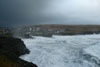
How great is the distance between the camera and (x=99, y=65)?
680 inches

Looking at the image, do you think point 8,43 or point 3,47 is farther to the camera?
point 8,43

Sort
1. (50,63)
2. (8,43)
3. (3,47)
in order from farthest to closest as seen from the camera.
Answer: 1. (8,43)
2. (3,47)
3. (50,63)

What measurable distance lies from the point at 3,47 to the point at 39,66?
713 centimetres

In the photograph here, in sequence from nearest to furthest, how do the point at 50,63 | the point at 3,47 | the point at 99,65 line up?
the point at 99,65 < the point at 50,63 < the point at 3,47

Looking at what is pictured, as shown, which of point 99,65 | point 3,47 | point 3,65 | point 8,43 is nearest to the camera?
point 3,65

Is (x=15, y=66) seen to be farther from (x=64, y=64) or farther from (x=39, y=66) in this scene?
(x=64, y=64)

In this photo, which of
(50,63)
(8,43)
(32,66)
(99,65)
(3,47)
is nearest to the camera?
(32,66)

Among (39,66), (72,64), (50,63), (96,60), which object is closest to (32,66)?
(39,66)

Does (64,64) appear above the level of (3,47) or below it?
below

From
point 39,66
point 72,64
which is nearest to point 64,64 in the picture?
point 72,64

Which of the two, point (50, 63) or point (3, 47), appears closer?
point (50, 63)

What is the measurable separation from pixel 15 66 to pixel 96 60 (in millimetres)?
10615

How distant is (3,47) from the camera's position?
2150 centimetres

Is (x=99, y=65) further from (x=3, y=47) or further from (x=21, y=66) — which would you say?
(x=3, y=47)
